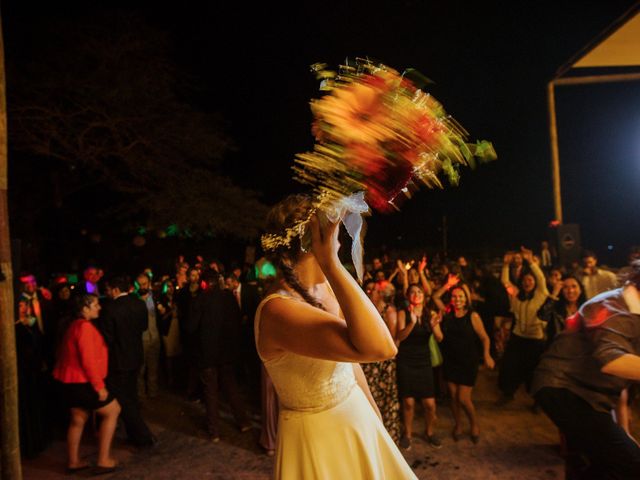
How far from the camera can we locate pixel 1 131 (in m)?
3.83

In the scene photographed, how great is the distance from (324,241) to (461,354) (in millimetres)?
4704

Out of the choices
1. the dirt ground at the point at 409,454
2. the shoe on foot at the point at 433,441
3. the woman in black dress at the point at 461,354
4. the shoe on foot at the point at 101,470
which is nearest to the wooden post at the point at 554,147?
the dirt ground at the point at 409,454

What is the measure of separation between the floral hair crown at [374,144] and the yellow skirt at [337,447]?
32.2 inches

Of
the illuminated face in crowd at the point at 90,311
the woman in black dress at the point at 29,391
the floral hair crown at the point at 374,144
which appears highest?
the floral hair crown at the point at 374,144

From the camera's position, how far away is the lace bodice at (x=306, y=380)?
2.08 metres

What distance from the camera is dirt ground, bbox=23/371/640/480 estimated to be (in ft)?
17.1

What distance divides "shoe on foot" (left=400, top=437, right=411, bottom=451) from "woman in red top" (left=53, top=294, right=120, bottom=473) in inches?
134

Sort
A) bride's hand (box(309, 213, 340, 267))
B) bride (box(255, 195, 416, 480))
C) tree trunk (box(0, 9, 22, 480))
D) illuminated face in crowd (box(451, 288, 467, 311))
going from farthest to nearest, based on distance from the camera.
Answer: illuminated face in crowd (box(451, 288, 467, 311))
tree trunk (box(0, 9, 22, 480))
bride (box(255, 195, 416, 480))
bride's hand (box(309, 213, 340, 267))

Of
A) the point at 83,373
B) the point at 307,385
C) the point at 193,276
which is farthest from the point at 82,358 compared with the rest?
the point at 307,385

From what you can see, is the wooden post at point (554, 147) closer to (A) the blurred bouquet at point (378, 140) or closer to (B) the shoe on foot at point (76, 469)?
(A) the blurred bouquet at point (378, 140)

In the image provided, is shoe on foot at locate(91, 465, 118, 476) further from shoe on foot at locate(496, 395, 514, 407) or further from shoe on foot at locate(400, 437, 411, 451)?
shoe on foot at locate(496, 395, 514, 407)

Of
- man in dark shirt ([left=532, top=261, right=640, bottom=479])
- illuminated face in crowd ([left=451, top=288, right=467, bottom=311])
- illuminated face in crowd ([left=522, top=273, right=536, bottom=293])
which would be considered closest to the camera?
man in dark shirt ([left=532, top=261, right=640, bottom=479])

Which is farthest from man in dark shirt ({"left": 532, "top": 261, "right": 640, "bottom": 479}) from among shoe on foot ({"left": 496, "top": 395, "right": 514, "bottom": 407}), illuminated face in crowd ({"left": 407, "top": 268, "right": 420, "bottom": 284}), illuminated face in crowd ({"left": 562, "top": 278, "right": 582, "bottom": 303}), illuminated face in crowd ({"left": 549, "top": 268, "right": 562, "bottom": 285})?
illuminated face in crowd ({"left": 407, "top": 268, "right": 420, "bottom": 284})

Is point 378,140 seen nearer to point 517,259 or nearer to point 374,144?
point 374,144
